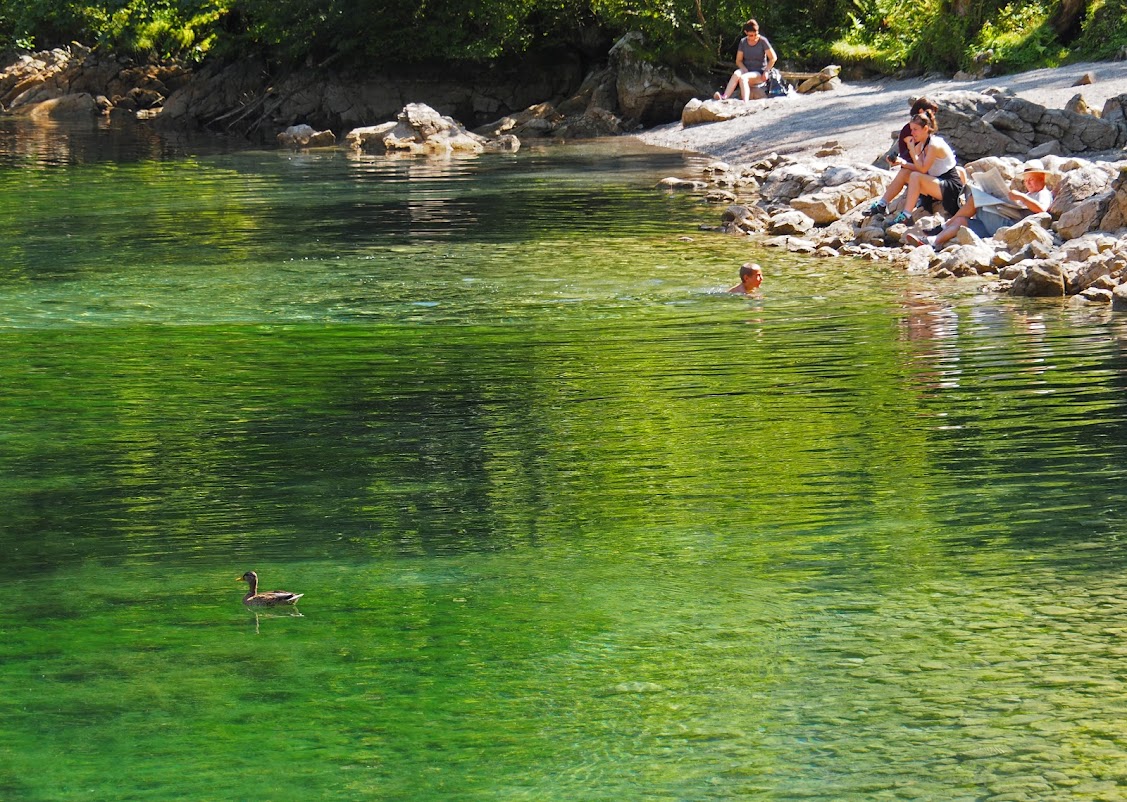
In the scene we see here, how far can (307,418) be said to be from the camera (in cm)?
826

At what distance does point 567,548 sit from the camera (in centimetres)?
604

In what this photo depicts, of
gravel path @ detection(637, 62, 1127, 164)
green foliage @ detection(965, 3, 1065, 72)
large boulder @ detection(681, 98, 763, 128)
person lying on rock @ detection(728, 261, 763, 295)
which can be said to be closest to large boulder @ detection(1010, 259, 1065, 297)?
person lying on rock @ detection(728, 261, 763, 295)

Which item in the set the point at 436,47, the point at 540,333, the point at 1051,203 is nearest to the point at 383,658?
the point at 540,333

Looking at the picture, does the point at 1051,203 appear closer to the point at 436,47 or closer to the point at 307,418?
the point at 307,418

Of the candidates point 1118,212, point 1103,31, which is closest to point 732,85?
point 1103,31

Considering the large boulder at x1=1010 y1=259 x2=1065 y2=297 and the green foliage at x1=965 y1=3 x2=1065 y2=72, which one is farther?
the green foliage at x1=965 y1=3 x2=1065 y2=72

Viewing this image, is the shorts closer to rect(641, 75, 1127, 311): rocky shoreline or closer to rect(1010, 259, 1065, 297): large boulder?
rect(641, 75, 1127, 311): rocky shoreline

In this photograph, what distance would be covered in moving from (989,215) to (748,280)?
384 cm

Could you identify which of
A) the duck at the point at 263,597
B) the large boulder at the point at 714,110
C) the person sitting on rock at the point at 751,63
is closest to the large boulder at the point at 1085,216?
the duck at the point at 263,597

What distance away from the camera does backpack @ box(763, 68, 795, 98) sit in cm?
2866

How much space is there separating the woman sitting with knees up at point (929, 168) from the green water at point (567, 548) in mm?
3167

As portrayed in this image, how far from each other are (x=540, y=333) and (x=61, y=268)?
6163 mm

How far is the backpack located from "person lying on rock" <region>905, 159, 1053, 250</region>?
14232 millimetres

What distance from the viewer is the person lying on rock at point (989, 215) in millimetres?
14562
